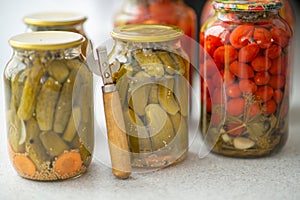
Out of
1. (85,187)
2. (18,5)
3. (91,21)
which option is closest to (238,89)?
(85,187)

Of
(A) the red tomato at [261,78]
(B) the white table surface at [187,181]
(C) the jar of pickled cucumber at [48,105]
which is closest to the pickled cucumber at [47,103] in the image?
(C) the jar of pickled cucumber at [48,105]

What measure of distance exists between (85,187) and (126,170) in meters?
0.07

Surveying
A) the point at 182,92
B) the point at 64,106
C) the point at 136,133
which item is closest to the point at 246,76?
the point at 182,92

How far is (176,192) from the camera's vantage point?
0.93 metres

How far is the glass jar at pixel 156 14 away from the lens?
4.05ft

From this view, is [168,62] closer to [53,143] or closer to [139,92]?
[139,92]

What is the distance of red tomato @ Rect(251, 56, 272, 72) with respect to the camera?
39.7 inches

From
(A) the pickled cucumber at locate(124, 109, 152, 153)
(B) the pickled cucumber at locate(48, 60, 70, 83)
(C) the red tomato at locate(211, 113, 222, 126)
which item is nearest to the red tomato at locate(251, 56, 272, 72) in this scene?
(C) the red tomato at locate(211, 113, 222, 126)

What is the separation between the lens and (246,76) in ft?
3.34

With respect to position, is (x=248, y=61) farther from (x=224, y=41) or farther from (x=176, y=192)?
(x=176, y=192)

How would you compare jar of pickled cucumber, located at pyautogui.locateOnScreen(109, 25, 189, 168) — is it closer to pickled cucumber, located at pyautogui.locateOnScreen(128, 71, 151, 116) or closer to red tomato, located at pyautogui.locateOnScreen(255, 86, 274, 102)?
pickled cucumber, located at pyautogui.locateOnScreen(128, 71, 151, 116)

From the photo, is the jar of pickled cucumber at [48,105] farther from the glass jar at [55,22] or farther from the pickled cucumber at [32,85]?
the glass jar at [55,22]

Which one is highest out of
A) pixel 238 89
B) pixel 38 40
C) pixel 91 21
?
pixel 38 40

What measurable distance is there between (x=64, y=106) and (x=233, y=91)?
1.00 feet
